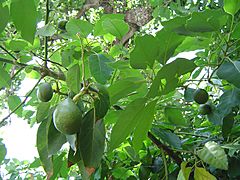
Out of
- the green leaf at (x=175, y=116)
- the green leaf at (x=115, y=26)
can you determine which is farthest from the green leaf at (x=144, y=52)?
the green leaf at (x=175, y=116)

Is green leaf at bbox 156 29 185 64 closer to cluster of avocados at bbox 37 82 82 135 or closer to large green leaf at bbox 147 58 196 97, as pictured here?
large green leaf at bbox 147 58 196 97

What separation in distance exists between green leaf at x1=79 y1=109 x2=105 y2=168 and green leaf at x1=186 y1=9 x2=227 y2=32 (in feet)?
0.79

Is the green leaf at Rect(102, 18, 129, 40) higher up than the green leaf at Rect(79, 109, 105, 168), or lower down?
higher up

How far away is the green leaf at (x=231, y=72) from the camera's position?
2.48 feet

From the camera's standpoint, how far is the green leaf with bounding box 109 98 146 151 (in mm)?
708

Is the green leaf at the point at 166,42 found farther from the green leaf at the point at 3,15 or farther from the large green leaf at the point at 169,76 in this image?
the green leaf at the point at 3,15

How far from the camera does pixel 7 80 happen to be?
2.94 ft

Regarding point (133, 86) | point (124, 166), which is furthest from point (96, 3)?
point (133, 86)

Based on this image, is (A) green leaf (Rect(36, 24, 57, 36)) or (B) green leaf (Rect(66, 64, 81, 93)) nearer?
(B) green leaf (Rect(66, 64, 81, 93))

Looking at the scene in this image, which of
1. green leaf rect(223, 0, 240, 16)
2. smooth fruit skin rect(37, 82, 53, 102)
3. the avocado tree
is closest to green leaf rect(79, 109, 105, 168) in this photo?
the avocado tree

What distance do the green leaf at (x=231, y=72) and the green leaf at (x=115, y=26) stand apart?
0.26m

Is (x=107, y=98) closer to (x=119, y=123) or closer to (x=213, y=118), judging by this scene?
(x=119, y=123)

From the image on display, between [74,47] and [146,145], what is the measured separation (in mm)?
377

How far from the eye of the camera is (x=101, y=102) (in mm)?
712
